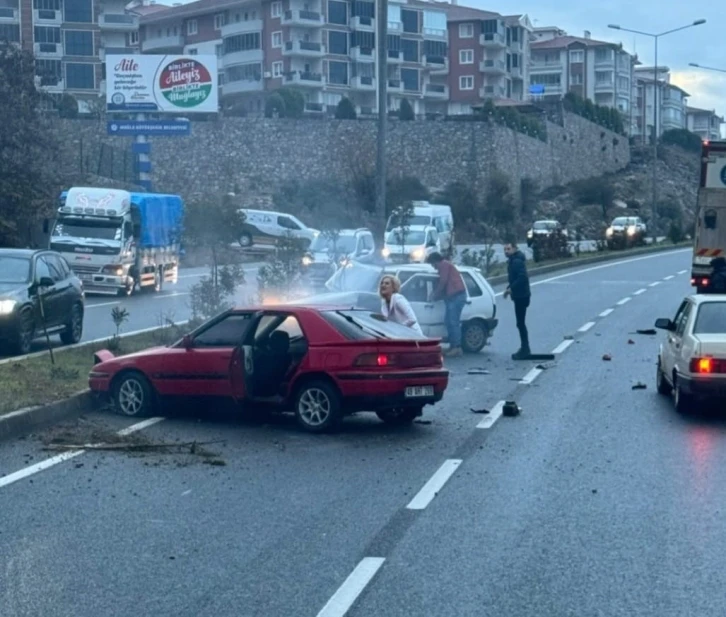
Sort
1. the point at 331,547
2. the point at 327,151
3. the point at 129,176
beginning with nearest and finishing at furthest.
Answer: the point at 331,547 → the point at 129,176 → the point at 327,151

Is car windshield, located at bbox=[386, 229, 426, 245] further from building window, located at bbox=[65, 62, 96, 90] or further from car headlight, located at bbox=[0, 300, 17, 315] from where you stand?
building window, located at bbox=[65, 62, 96, 90]

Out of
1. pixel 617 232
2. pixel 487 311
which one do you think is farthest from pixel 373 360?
pixel 617 232

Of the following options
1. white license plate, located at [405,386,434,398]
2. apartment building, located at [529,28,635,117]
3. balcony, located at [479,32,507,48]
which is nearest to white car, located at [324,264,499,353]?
white license plate, located at [405,386,434,398]

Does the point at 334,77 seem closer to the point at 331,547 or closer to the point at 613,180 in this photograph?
the point at 613,180

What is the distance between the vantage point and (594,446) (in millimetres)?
12398

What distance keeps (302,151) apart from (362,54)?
2879 centimetres

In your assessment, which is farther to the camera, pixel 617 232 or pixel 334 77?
pixel 334 77

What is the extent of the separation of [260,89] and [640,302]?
235 ft

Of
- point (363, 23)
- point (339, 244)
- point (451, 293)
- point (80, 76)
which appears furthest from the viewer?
point (363, 23)

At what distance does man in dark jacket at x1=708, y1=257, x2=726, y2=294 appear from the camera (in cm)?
2394

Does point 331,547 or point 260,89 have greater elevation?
point 260,89

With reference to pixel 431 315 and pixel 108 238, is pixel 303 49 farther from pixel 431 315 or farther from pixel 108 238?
pixel 431 315

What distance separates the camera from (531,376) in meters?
18.3

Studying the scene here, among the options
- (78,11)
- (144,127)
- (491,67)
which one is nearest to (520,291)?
(144,127)
